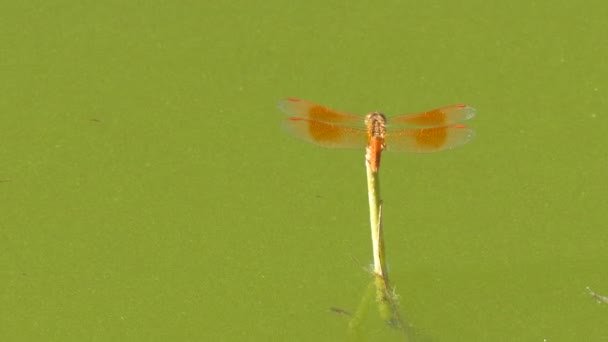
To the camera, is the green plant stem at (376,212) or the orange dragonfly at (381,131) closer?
the green plant stem at (376,212)

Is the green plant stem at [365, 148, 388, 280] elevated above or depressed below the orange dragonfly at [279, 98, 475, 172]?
below

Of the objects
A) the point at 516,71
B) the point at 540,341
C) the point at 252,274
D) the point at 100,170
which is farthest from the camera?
the point at 516,71

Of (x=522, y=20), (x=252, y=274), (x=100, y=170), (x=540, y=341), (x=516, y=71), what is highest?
(x=522, y=20)

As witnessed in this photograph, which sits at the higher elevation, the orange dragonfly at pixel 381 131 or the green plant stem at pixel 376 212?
the orange dragonfly at pixel 381 131

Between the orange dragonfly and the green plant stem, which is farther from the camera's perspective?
the orange dragonfly

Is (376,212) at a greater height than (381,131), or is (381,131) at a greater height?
(381,131)

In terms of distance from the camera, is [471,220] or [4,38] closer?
[471,220]

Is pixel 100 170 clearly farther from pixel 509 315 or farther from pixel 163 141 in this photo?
pixel 509 315

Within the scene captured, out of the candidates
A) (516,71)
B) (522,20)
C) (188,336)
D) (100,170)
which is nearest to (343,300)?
(188,336)
